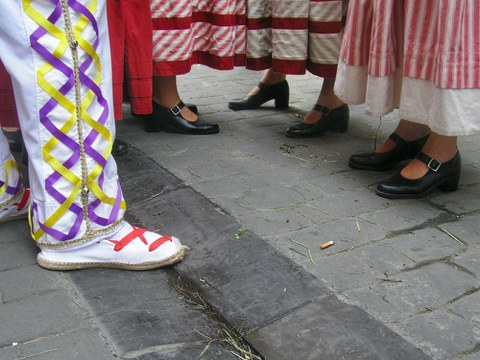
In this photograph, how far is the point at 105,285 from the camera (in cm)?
180

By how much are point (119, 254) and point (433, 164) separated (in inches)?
49.9

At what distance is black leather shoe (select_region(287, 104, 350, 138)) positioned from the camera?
10.2ft

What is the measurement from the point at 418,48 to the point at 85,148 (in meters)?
1.24

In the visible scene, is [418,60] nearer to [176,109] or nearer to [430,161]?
[430,161]

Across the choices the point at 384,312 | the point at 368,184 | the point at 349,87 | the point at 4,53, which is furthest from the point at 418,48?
the point at 4,53

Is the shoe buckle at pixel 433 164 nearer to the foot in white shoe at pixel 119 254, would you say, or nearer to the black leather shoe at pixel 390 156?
the black leather shoe at pixel 390 156

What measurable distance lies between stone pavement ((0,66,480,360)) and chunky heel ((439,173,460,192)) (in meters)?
0.04

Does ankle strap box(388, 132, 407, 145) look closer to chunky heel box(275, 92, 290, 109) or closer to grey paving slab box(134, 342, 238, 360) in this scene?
chunky heel box(275, 92, 290, 109)

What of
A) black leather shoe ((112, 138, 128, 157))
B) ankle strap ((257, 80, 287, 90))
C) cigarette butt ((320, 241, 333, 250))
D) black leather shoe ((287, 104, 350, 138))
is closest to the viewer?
cigarette butt ((320, 241, 333, 250))

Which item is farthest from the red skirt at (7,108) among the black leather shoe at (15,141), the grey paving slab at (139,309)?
the grey paving slab at (139,309)

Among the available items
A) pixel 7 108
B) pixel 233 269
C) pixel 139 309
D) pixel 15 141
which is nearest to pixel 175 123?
pixel 15 141

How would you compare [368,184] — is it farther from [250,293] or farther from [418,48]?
[250,293]

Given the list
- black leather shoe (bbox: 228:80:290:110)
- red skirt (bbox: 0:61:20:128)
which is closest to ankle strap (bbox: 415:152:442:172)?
black leather shoe (bbox: 228:80:290:110)

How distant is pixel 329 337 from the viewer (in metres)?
1.52
